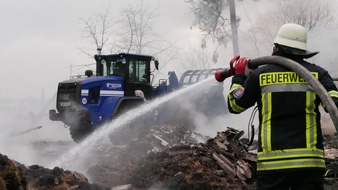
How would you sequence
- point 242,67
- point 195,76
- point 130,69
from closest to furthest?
point 242,67
point 130,69
point 195,76

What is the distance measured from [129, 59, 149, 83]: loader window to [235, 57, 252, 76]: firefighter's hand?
349 inches

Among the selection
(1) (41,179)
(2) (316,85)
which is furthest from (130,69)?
(2) (316,85)

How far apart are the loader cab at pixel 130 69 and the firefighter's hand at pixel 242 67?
28.8 ft

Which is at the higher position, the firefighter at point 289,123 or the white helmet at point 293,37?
the white helmet at point 293,37

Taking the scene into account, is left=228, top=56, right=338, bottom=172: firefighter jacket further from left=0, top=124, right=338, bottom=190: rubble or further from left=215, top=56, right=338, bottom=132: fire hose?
left=0, top=124, right=338, bottom=190: rubble

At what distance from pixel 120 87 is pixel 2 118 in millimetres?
5605

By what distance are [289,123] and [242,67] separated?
23.7 inches

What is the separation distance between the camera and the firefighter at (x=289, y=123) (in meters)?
2.91

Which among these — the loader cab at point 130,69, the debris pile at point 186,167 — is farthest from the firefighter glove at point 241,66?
the loader cab at point 130,69

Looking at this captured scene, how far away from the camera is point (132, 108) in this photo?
11680 millimetres

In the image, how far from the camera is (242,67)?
3.28 meters

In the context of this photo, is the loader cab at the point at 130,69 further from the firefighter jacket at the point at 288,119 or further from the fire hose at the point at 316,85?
the fire hose at the point at 316,85

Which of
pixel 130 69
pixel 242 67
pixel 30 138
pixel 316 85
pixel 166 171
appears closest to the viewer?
pixel 316 85

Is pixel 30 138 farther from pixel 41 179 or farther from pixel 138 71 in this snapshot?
pixel 41 179
